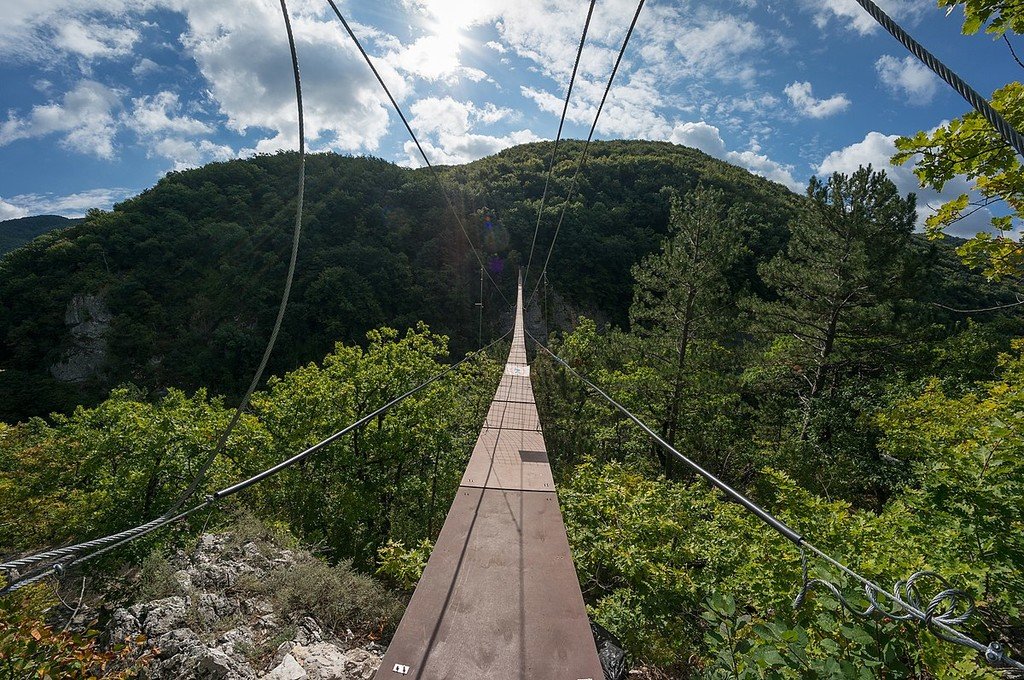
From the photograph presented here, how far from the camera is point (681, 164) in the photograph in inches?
1961

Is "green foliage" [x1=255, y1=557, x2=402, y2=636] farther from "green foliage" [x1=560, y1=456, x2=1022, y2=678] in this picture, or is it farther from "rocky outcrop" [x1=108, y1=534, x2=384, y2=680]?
"green foliage" [x1=560, y1=456, x2=1022, y2=678]

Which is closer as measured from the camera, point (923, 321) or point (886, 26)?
point (886, 26)

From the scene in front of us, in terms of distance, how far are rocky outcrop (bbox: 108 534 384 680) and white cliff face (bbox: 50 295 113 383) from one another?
123 ft

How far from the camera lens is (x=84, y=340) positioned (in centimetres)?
3078

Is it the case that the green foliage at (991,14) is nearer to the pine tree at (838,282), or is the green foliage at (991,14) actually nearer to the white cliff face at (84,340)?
the pine tree at (838,282)

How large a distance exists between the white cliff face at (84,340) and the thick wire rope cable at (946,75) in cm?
4175

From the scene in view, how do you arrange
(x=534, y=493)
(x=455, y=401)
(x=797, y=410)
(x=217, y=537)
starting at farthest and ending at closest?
1. (x=455, y=401)
2. (x=797, y=410)
3. (x=217, y=537)
4. (x=534, y=493)

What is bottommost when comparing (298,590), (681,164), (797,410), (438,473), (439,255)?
(438,473)

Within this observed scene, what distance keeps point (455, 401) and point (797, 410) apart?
8.15 meters

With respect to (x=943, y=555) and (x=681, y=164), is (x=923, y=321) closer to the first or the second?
(x=943, y=555)

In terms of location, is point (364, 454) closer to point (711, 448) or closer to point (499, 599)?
point (499, 599)

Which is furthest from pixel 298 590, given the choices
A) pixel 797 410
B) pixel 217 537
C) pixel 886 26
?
pixel 797 410

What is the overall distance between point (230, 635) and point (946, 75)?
4.36m

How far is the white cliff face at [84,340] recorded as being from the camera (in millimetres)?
29703
